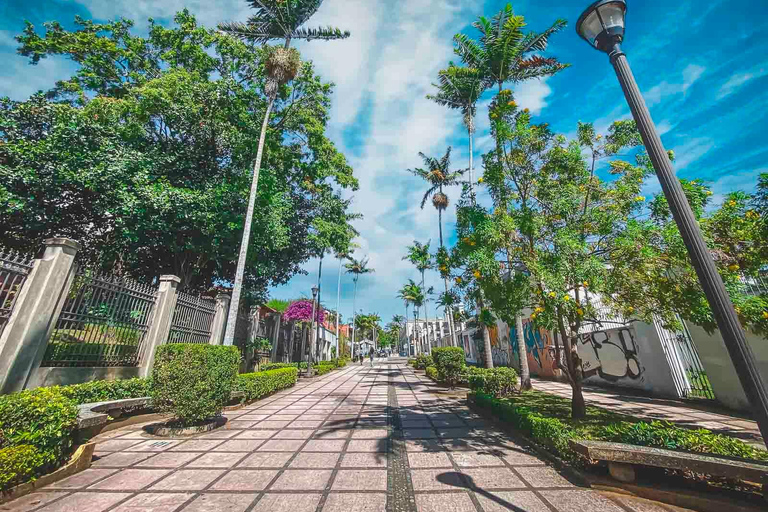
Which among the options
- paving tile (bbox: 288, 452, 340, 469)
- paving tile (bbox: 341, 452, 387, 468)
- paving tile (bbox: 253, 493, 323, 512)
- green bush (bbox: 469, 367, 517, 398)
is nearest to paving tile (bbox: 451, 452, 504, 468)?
paving tile (bbox: 341, 452, 387, 468)

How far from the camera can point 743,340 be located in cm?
202

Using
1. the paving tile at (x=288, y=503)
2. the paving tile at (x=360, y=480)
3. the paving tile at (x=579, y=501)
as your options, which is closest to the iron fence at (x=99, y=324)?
the paving tile at (x=288, y=503)

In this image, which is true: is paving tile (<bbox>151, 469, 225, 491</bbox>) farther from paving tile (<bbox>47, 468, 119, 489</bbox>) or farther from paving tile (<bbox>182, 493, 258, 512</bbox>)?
paving tile (<bbox>47, 468, 119, 489</bbox>)

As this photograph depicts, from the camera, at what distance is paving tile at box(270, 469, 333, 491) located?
3.48 metres

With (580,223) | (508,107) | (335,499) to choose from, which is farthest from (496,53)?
(335,499)

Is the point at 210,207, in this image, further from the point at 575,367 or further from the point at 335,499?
the point at 575,367

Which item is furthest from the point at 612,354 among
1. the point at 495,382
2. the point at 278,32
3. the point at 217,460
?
the point at 278,32

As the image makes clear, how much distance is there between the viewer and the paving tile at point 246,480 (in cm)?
350

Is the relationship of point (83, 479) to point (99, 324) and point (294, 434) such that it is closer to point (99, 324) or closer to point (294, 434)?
point (294, 434)

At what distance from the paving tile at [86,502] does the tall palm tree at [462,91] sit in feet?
43.2

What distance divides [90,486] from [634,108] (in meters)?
7.26

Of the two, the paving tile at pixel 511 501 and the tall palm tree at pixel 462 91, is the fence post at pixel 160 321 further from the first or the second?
the tall palm tree at pixel 462 91

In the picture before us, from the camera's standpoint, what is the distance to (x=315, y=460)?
14.4ft

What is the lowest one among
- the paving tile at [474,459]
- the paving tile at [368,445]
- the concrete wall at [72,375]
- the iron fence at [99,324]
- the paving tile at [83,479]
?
the paving tile at [474,459]
